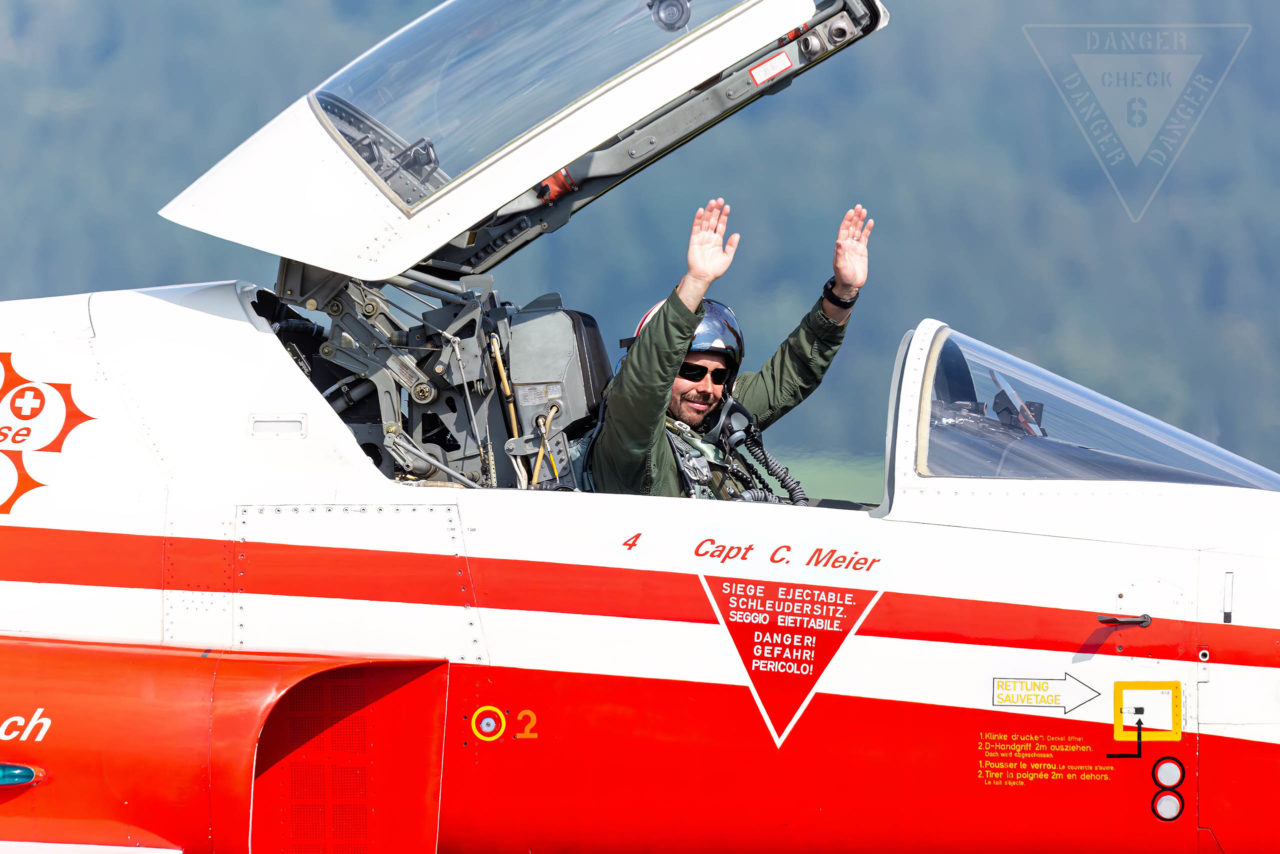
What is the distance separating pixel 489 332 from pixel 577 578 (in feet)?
3.40

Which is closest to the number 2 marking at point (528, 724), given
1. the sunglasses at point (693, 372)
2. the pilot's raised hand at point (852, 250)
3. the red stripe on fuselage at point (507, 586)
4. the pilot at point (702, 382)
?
the red stripe on fuselage at point (507, 586)

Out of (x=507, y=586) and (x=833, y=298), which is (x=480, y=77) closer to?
(x=507, y=586)

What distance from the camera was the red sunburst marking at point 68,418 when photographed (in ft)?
10.1

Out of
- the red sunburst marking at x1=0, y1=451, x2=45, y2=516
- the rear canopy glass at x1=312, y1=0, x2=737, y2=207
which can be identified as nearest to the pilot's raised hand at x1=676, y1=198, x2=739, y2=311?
the rear canopy glass at x1=312, y1=0, x2=737, y2=207

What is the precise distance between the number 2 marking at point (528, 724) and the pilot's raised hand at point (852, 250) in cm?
219

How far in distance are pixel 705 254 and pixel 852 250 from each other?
120 centimetres

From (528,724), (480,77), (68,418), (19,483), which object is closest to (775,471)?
(528,724)

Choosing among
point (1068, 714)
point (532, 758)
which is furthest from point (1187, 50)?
point (532, 758)

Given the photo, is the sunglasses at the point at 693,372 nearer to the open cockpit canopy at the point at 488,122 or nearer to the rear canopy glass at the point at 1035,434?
the open cockpit canopy at the point at 488,122

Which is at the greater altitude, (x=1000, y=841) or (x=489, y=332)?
(x=489, y=332)

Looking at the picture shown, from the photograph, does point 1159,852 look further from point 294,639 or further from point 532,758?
point 294,639

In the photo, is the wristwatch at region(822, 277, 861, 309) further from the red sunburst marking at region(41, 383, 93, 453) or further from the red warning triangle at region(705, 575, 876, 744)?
the red sunburst marking at region(41, 383, 93, 453)

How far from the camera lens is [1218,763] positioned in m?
2.80

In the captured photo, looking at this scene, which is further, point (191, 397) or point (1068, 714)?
point (191, 397)
